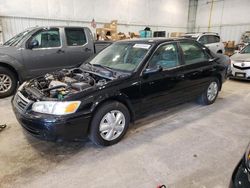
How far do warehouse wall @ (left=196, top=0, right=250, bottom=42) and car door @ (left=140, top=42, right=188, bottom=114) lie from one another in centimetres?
1147

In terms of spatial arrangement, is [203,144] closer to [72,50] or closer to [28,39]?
[72,50]

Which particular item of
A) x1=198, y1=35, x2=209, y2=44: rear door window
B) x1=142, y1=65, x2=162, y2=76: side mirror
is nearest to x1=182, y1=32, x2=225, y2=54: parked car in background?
x1=198, y1=35, x2=209, y2=44: rear door window

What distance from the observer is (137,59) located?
290cm

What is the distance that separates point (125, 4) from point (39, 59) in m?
7.73

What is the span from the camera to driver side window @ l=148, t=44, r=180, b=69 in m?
2.93

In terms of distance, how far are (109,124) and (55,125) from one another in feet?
2.21

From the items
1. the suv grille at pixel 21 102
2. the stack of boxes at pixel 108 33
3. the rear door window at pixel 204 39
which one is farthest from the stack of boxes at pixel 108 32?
the suv grille at pixel 21 102

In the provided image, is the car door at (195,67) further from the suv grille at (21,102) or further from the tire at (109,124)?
the suv grille at (21,102)

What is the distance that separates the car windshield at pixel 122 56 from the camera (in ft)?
9.52

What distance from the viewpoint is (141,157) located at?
2.41 m

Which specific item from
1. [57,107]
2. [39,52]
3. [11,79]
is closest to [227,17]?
[39,52]

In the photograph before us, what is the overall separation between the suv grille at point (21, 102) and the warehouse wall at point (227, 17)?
13.4 m

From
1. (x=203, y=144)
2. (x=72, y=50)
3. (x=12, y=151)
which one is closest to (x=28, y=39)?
(x=72, y=50)

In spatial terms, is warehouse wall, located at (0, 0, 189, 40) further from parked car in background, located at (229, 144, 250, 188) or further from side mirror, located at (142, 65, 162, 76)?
parked car in background, located at (229, 144, 250, 188)
